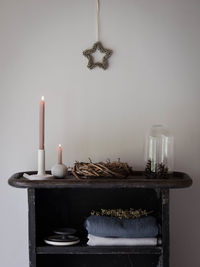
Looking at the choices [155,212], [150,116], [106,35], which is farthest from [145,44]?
[155,212]

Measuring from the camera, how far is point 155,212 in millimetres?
1963

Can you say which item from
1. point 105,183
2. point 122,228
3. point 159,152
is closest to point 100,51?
point 159,152

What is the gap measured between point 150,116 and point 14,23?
71cm

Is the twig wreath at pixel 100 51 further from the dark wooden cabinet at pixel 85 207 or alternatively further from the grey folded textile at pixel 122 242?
the grey folded textile at pixel 122 242

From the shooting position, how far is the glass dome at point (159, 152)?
5.99 ft

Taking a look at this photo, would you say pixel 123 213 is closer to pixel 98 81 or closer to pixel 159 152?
pixel 159 152

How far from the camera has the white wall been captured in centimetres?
203

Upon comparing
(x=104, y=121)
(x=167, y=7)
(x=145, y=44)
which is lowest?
(x=104, y=121)

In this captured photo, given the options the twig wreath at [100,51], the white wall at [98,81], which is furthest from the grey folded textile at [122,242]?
the twig wreath at [100,51]

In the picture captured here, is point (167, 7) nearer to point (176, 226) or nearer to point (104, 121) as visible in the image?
point (104, 121)

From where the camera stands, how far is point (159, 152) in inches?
75.0

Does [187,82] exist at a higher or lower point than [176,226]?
higher

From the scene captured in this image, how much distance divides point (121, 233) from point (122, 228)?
0.02 metres

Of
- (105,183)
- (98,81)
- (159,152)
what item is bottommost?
(105,183)
